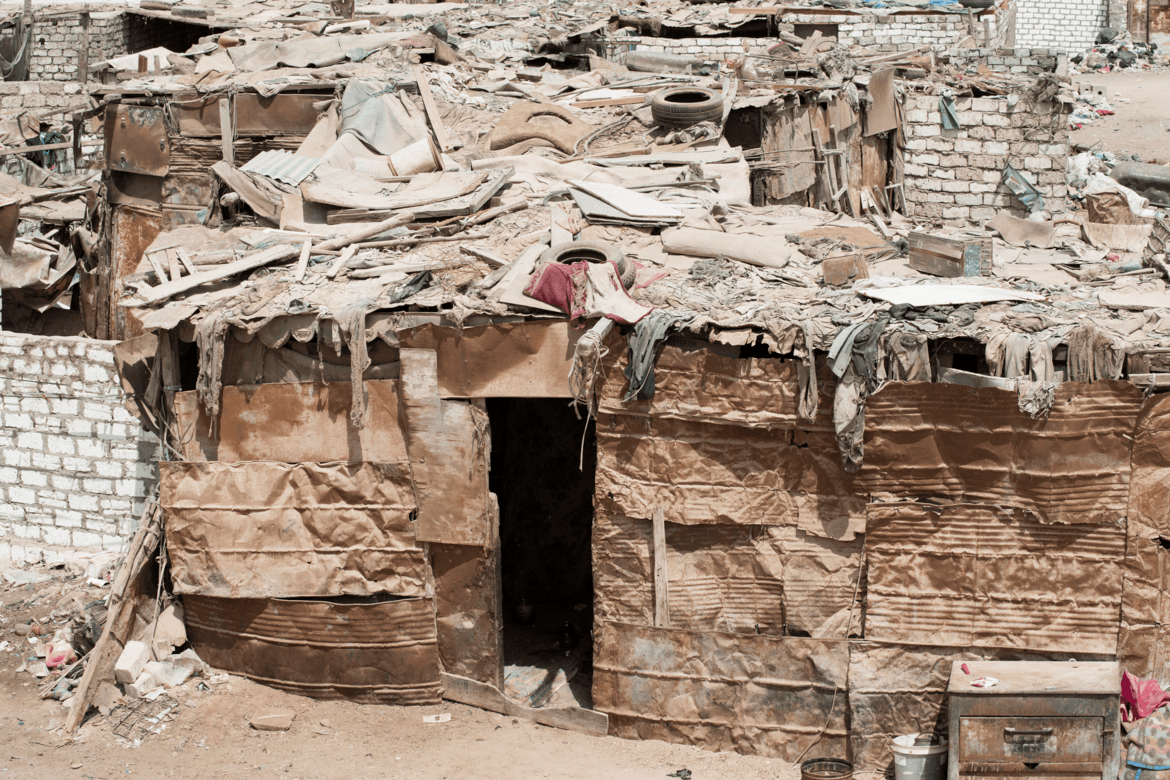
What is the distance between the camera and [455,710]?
9.53 metres

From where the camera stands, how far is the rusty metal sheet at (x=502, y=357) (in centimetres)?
865

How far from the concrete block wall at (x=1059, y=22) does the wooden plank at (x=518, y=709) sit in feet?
87.1

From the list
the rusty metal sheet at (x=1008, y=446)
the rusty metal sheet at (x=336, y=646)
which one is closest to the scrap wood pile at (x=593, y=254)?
the rusty metal sheet at (x=1008, y=446)

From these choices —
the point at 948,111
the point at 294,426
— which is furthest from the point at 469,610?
the point at 948,111

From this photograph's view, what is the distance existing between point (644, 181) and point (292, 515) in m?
4.54

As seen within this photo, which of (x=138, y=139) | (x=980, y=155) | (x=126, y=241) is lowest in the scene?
(x=126, y=241)

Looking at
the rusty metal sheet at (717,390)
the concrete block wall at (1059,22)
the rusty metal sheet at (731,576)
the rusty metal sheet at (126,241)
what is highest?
the concrete block wall at (1059,22)

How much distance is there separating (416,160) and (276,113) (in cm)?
229

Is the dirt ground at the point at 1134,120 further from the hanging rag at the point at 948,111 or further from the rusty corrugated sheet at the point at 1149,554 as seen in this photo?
the rusty corrugated sheet at the point at 1149,554

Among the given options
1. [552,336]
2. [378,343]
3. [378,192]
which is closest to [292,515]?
[378,343]

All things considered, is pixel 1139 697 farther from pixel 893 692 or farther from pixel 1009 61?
pixel 1009 61

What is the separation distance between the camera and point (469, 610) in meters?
9.33

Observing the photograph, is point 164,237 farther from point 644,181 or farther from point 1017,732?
point 1017,732

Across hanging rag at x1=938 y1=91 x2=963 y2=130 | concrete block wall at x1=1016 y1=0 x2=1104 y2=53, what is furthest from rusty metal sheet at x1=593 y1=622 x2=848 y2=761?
concrete block wall at x1=1016 y1=0 x2=1104 y2=53
